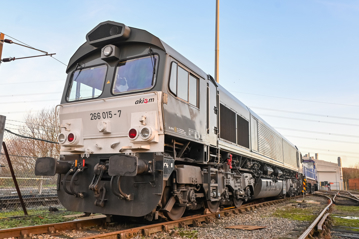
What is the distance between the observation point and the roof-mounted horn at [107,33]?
5988 millimetres

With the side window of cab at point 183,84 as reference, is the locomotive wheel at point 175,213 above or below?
below

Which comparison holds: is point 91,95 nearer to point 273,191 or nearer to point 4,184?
point 4,184

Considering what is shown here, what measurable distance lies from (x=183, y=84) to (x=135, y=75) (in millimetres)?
1039

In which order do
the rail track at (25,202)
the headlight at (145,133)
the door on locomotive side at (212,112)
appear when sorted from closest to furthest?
1. the headlight at (145,133)
2. the door on locomotive side at (212,112)
3. the rail track at (25,202)

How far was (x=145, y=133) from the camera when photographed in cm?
523

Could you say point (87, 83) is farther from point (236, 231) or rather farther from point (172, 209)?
point (236, 231)

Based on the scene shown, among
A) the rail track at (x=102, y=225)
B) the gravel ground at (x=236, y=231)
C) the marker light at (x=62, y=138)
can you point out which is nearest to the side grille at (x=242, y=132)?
the gravel ground at (x=236, y=231)

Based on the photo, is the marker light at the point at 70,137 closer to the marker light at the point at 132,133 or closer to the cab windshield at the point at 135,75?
the cab windshield at the point at 135,75

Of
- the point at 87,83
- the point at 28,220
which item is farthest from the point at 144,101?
the point at 28,220

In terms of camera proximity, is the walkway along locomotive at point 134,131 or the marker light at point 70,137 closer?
the walkway along locomotive at point 134,131

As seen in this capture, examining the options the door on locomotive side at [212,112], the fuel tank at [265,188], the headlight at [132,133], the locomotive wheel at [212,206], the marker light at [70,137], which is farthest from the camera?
the fuel tank at [265,188]

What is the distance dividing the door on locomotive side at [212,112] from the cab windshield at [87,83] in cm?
262

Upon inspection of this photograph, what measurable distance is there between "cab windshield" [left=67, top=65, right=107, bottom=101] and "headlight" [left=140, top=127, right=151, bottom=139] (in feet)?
5.11

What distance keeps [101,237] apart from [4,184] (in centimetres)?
823
